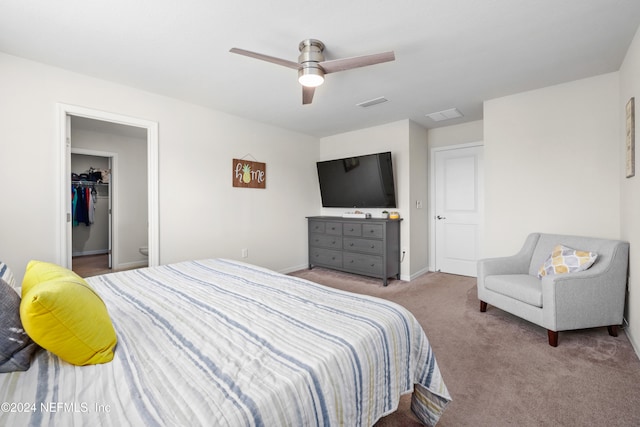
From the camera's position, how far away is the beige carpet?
153 cm

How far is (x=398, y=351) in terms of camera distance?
1.26 meters

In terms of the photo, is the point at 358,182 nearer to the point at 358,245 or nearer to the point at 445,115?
the point at 358,245

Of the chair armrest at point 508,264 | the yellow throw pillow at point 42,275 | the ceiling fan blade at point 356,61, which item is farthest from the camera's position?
the chair armrest at point 508,264

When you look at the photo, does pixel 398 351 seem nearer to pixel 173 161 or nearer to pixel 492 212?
pixel 492 212

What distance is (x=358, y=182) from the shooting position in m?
4.57

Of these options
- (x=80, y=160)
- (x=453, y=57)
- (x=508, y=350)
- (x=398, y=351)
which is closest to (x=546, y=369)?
(x=508, y=350)

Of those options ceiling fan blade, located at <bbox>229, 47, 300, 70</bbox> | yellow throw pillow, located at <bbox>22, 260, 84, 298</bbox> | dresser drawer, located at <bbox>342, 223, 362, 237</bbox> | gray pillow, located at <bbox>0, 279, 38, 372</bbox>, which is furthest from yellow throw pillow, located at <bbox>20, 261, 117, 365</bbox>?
dresser drawer, located at <bbox>342, 223, 362, 237</bbox>

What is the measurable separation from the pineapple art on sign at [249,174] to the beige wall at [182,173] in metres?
0.09

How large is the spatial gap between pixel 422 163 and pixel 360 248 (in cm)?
174

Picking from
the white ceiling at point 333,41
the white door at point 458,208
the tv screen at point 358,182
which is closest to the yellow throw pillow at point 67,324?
the white ceiling at point 333,41

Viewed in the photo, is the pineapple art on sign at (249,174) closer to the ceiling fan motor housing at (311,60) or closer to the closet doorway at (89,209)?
the ceiling fan motor housing at (311,60)

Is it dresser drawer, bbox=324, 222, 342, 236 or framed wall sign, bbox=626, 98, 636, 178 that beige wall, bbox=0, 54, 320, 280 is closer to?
dresser drawer, bbox=324, 222, 342, 236

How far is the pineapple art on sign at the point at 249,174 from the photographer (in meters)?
3.99

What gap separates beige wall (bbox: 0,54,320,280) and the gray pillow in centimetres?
212
